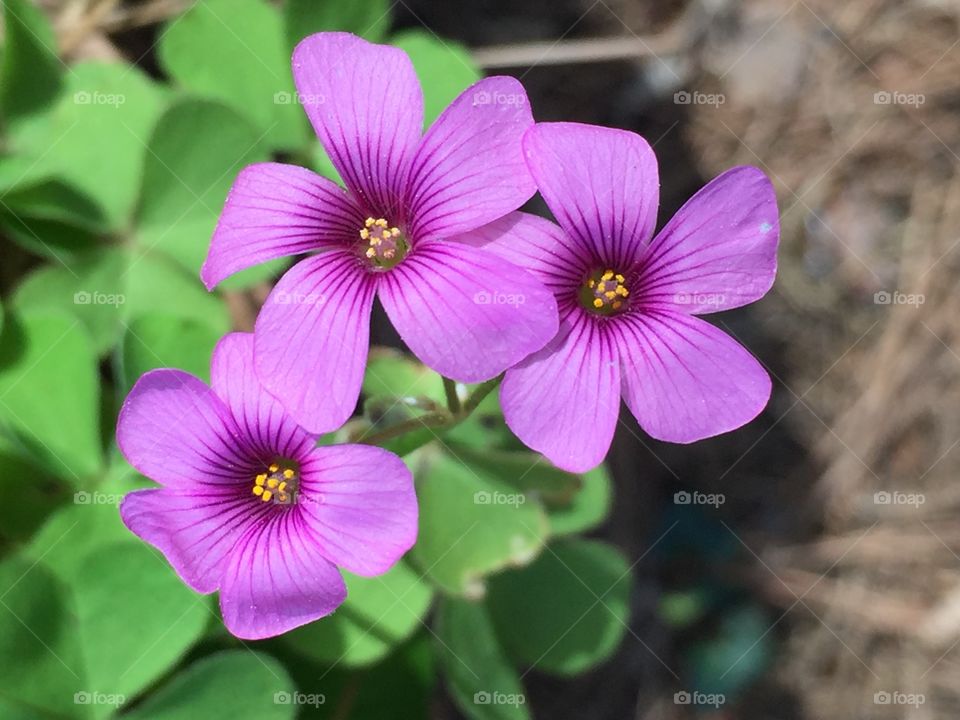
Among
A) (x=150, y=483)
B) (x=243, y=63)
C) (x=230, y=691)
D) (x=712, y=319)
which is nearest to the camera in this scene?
(x=230, y=691)

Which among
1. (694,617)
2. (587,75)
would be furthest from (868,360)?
(587,75)

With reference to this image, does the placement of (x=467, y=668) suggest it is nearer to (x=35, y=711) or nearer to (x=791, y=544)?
(x=35, y=711)

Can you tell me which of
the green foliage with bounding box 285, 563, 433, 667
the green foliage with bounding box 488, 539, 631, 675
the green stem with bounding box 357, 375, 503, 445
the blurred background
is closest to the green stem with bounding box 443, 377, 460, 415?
the green stem with bounding box 357, 375, 503, 445

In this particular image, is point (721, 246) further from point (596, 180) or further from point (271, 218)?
point (271, 218)

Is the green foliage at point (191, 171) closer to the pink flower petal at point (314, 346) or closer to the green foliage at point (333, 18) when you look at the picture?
the green foliage at point (333, 18)

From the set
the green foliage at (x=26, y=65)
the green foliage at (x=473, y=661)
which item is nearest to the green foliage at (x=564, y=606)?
the green foliage at (x=473, y=661)

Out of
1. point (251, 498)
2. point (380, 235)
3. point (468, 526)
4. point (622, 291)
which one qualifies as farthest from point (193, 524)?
point (622, 291)

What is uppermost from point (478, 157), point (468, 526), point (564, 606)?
point (478, 157)

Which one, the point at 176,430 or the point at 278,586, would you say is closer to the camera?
the point at 278,586
